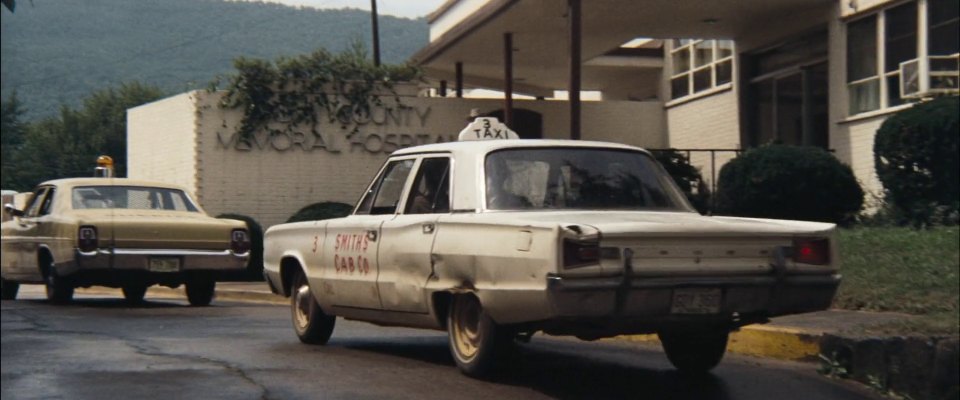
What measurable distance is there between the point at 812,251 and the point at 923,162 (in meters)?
10.8

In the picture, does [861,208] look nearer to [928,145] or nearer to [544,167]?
[928,145]

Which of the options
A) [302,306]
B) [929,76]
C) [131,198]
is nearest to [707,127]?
[929,76]

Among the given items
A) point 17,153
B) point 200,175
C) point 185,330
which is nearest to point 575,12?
point 200,175

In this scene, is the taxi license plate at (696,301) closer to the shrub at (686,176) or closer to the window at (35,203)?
the window at (35,203)

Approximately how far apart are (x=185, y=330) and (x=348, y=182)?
15.4 meters

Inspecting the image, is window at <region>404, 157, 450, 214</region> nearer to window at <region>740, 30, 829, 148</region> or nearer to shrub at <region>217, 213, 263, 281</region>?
shrub at <region>217, 213, 263, 281</region>

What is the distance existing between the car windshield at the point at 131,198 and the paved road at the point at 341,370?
4.03 m

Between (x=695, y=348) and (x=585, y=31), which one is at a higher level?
(x=585, y=31)

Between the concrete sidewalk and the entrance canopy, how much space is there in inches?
444

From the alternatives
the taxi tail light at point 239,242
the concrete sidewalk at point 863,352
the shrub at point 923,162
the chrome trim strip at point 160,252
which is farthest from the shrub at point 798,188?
the concrete sidewalk at point 863,352

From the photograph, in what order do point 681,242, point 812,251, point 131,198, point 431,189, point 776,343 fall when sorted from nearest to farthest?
point 681,242
point 812,251
point 431,189
point 776,343
point 131,198

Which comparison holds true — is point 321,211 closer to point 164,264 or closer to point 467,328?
point 164,264

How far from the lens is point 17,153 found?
238 cm

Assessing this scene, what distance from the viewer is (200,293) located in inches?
607
